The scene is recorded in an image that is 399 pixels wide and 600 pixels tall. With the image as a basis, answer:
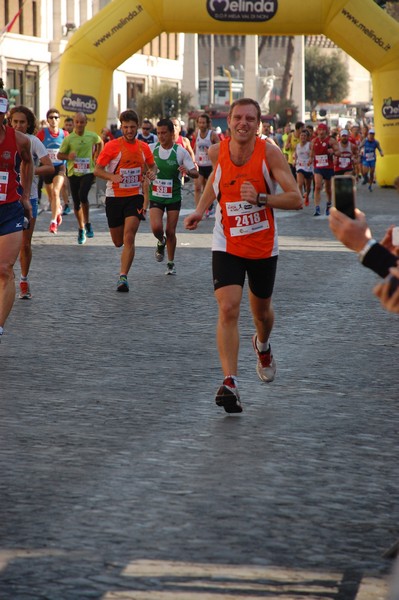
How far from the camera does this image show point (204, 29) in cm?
2798

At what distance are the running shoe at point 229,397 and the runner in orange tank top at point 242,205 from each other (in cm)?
28

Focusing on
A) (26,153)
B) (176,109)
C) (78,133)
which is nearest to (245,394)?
(26,153)

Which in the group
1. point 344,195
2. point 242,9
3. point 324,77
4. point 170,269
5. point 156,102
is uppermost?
point 324,77

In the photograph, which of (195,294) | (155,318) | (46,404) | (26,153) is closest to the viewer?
(46,404)

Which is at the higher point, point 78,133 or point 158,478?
point 78,133

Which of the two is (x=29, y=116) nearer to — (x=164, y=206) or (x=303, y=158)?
(x=164, y=206)

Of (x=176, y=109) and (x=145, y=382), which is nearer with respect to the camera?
(x=145, y=382)

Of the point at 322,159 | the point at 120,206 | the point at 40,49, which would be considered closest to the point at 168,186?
the point at 120,206

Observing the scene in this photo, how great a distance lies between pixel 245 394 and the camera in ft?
25.7

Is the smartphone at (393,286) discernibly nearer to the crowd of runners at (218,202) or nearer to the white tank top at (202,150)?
the crowd of runners at (218,202)

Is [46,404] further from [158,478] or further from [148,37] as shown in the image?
[148,37]

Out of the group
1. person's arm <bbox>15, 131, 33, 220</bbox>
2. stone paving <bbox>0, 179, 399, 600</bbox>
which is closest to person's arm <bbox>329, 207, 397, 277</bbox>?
stone paving <bbox>0, 179, 399, 600</bbox>

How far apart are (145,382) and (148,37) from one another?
69.3 feet

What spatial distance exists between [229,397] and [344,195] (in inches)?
138
